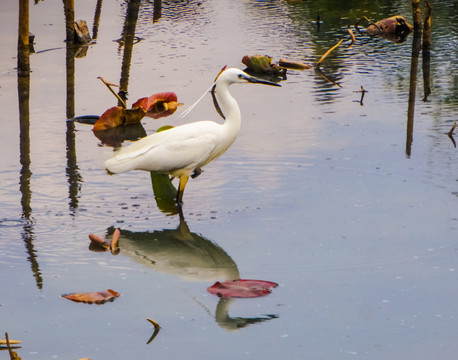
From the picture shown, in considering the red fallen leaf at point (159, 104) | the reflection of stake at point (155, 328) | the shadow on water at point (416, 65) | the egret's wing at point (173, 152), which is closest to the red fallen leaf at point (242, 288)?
the reflection of stake at point (155, 328)

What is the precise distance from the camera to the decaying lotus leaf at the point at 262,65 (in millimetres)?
11547

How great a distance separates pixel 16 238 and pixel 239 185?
2043mm

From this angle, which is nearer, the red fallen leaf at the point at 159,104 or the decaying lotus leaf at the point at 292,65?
the red fallen leaf at the point at 159,104

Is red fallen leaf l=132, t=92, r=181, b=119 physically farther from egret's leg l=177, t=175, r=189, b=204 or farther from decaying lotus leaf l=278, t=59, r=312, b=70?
egret's leg l=177, t=175, r=189, b=204

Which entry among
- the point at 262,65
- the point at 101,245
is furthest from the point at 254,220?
the point at 262,65

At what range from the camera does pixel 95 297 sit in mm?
5469

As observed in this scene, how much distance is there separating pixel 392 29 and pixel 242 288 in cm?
878

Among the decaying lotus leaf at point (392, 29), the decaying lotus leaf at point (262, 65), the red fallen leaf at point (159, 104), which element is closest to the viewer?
the red fallen leaf at point (159, 104)

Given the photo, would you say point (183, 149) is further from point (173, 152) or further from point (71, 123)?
point (71, 123)

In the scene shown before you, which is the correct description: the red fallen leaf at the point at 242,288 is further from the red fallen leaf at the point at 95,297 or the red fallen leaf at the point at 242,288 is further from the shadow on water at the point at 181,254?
the red fallen leaf at the point at 95,297

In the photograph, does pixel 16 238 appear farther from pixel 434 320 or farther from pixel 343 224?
pixel 434 320

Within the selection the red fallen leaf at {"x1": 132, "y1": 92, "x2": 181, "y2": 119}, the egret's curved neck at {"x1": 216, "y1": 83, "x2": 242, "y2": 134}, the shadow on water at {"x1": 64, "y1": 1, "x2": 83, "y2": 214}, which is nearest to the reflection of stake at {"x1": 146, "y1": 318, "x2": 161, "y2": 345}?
the shadow on water at {"x1": 64, "y1": 1, "x2": 83, "y2": 214}

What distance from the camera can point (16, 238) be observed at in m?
6.57

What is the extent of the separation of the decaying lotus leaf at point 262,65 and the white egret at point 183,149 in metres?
4.18
